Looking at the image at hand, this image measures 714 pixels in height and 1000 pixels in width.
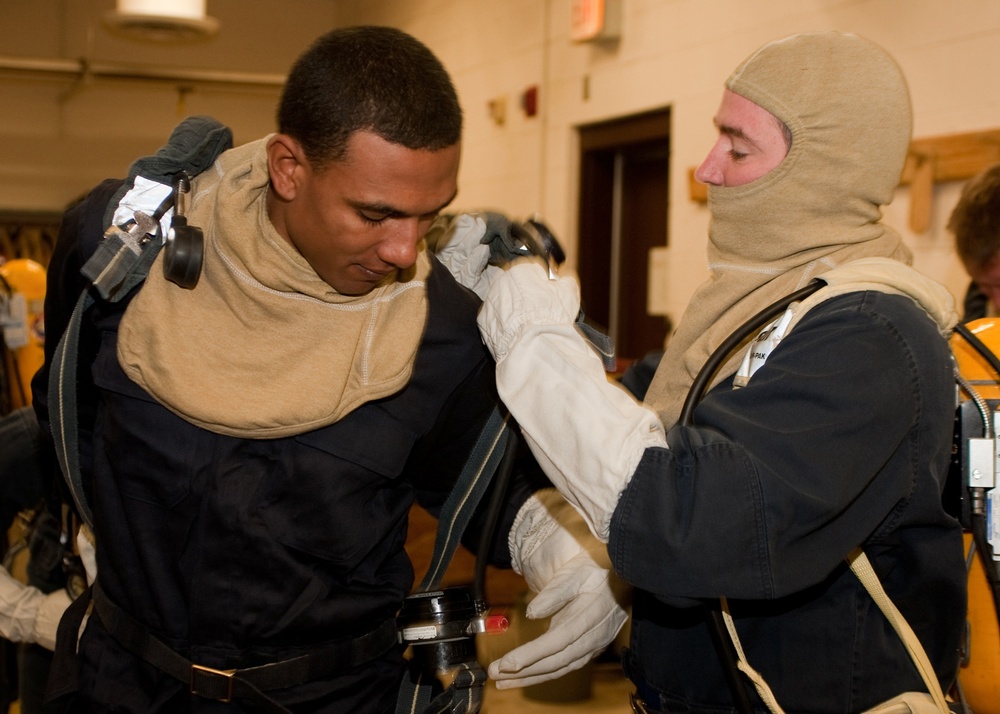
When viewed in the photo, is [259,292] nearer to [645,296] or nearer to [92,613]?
[92,613]

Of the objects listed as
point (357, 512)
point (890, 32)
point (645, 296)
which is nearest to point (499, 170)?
point (645, 296)

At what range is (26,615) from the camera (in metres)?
1.87

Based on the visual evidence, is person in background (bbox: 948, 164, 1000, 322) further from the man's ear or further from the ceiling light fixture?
the ceiling light fixture

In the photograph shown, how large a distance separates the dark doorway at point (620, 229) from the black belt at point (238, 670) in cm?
410

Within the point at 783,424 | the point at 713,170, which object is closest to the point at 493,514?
the point at 783,424

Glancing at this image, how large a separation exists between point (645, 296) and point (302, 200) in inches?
170

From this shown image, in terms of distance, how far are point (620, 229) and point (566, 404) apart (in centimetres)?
462

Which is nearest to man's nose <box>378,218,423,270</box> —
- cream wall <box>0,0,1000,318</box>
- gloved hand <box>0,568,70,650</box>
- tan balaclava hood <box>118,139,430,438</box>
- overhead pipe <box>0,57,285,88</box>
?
tan balaclava hood <box>118,139,430,438</box>

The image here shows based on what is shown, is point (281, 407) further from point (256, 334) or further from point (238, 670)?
point (238, 670)

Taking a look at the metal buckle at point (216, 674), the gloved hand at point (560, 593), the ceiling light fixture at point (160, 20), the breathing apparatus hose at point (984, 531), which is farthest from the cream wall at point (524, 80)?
the metal buckle at point (216, 674)

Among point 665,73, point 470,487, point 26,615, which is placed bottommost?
point 26,615

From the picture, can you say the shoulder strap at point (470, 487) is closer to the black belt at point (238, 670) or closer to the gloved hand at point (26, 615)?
the black belt at point (238, 670)

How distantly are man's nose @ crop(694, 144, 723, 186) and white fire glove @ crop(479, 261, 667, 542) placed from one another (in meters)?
0.32

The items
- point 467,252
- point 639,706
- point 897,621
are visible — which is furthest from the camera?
point 467,252
